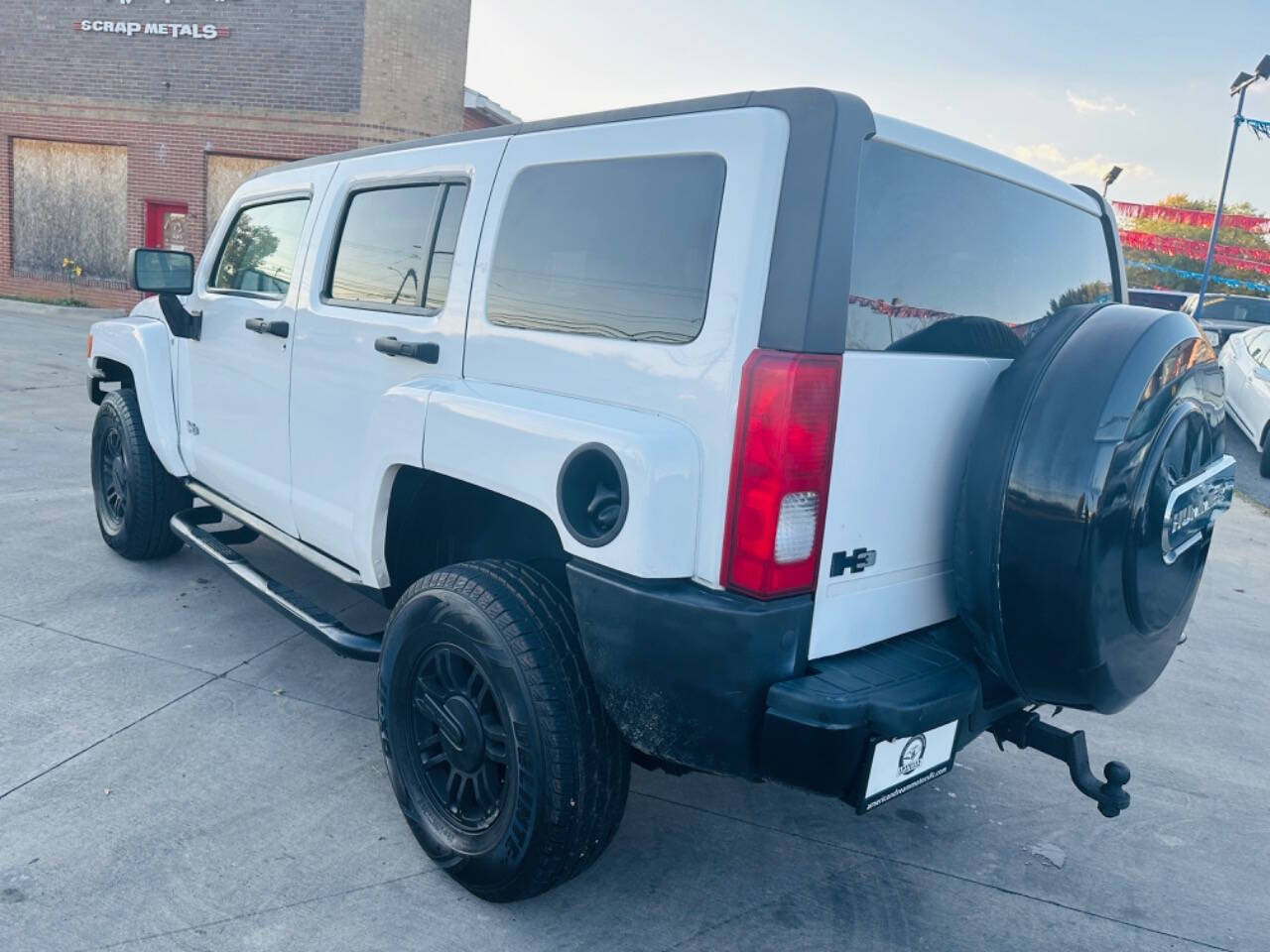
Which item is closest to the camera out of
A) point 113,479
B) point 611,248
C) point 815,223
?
point 815,223

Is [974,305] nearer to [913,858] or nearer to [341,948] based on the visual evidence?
[913,858]

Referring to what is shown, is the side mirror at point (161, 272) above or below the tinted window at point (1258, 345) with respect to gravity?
below

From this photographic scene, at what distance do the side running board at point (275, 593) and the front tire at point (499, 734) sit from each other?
0.33 meters

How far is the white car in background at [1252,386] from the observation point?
11492mm

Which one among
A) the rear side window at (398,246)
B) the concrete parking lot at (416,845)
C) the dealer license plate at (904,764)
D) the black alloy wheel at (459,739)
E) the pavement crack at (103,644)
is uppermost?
the rear side window at (398,246)

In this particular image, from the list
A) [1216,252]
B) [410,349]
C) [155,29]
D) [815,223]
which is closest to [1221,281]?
[1216,252]

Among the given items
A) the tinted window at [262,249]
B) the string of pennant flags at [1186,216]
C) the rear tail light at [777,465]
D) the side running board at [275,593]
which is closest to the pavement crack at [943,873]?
the side running board at [275,593]

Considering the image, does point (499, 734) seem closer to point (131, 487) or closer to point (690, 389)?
point (690, 389)

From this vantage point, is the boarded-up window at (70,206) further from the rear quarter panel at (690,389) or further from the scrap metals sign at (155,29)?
the rear quarter panel at (690,389)

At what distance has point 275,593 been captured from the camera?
12.1 ft

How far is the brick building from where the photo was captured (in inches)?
682

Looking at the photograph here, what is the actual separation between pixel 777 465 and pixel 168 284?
133 inches

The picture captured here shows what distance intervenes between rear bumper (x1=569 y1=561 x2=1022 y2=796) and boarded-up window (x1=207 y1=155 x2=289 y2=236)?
18007 mm

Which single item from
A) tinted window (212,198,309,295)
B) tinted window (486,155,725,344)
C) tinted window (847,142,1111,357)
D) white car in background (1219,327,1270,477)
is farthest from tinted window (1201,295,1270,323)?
tinted window (486,155,725,344)
